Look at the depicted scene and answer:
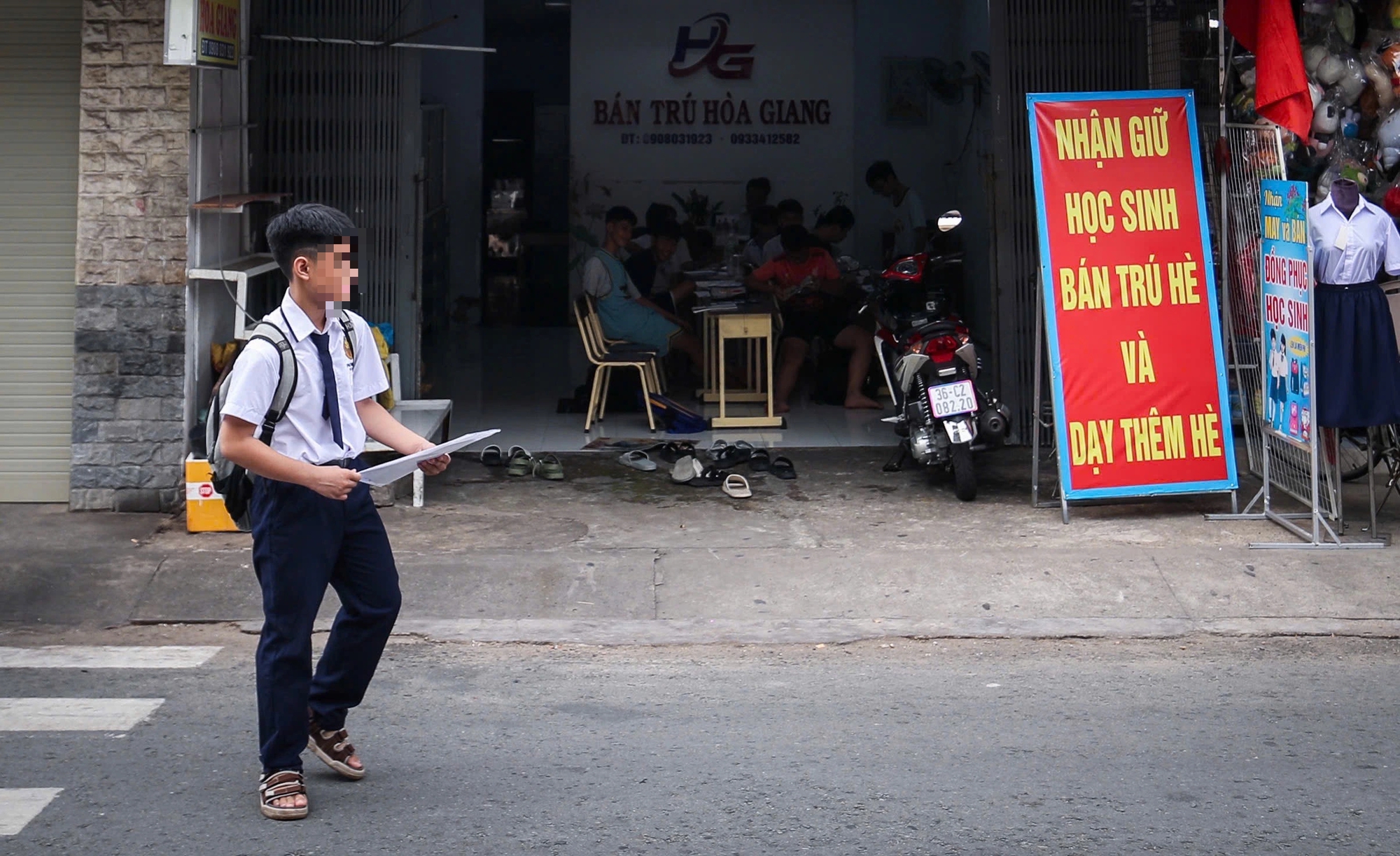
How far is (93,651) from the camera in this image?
6398 mm

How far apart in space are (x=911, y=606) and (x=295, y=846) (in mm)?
3395

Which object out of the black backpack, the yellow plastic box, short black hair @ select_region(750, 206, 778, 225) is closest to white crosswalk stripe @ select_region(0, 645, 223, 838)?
the black backpack

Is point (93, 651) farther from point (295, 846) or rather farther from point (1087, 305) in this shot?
point (1087, 305)

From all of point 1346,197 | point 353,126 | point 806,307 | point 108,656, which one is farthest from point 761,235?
point 108,656

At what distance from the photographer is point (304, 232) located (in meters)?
4.41

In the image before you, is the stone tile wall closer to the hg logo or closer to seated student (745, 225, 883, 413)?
seated student (745, 225, 883, 413)

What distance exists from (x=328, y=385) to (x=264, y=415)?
0.78 feet

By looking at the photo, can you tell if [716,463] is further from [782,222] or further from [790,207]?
[782,222]

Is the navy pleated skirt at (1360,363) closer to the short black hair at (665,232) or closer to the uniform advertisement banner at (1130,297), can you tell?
the uniform advertisement banner at (1130,297)

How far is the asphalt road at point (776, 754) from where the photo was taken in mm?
4441

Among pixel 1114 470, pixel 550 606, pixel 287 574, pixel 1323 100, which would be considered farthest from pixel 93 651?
pixel 1323 100

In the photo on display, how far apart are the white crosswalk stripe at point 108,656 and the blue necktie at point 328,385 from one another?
6.91 feet

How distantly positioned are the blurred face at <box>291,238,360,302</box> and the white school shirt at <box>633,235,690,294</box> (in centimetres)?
847

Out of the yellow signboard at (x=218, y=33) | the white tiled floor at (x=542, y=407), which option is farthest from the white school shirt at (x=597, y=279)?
the yellow signboard at (x=218, y=33)
